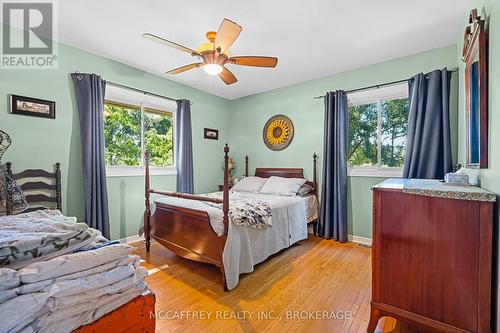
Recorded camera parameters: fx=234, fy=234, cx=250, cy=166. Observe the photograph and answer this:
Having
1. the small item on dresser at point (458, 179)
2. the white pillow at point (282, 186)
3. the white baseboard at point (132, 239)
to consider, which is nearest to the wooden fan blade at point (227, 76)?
the white pillow at point (282, 186)

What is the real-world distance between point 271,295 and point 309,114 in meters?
2.83

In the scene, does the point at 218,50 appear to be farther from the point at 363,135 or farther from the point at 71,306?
the point at 363,135

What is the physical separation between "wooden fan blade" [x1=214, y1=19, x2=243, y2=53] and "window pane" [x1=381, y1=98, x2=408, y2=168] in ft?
8.05

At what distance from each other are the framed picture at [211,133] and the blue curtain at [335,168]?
84.9 inches

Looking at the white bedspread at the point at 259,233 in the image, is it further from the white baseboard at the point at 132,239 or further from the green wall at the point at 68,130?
the white baseboard at the point at 132,239

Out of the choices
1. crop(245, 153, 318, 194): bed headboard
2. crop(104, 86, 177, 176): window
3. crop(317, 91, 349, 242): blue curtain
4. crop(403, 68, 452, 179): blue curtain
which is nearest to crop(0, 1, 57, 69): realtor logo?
crop(104, 86, 177, 176): window

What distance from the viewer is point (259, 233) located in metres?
2.59

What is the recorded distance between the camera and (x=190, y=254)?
245 cm

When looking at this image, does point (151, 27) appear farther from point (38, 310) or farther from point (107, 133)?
point (38, 310)

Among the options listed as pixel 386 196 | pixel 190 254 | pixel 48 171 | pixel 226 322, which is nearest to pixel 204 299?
pixel 226 322

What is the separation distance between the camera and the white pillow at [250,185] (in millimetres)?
3951

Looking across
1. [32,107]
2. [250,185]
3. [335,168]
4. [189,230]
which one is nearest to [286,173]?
[250,185]

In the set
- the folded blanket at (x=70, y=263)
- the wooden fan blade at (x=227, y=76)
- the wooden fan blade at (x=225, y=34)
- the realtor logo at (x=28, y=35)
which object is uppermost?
the realtor logo at (x=28, y=35)

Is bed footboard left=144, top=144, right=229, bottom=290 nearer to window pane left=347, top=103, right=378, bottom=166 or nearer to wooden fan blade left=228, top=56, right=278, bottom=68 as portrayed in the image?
wooden fan blade left=228, top=56, right=278, bottom=68
